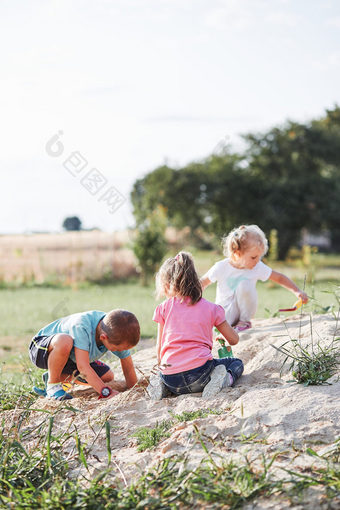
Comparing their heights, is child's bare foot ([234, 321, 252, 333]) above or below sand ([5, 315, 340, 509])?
above

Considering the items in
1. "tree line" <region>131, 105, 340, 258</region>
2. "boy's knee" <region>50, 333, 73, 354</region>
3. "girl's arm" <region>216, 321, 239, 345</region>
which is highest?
"tree line" <region>131, 105, 340, 258</region>

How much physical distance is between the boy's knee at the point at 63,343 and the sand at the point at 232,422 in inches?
13.6

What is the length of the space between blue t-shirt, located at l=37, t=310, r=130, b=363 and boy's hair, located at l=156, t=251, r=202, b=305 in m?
0.57

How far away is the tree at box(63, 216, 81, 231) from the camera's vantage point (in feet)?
55.1

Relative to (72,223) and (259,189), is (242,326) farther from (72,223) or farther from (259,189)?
(259,189)

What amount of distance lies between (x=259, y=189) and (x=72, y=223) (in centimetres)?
756

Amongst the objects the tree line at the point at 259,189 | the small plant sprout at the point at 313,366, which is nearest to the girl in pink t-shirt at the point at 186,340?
the small plant sprout at the point at 313,366

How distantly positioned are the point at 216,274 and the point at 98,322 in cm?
158

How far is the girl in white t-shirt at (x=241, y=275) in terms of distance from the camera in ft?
16.7

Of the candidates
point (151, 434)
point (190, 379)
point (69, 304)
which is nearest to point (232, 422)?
point (151, 434)

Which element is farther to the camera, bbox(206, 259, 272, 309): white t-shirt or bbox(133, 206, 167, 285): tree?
bbox(133, 206, 167, 285): tree

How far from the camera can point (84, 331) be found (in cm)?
384

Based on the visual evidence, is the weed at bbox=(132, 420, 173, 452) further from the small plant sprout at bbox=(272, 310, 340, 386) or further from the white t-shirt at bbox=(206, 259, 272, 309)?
the white t-shirt at bbox=(206, 259, 272, 309)

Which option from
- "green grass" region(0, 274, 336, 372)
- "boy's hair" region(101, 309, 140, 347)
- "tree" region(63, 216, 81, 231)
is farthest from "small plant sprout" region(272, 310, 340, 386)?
"tree" region(63, 216, 81, 231)
